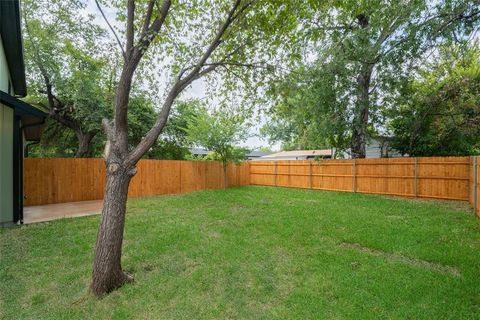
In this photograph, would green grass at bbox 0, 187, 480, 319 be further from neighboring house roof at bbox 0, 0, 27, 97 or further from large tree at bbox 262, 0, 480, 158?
neighboring house roof at bbox 0, 0, 27, 97

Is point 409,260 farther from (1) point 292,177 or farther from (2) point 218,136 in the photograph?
(1) point 292,177

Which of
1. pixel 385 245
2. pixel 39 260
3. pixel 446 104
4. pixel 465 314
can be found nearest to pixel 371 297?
pixel 465 314

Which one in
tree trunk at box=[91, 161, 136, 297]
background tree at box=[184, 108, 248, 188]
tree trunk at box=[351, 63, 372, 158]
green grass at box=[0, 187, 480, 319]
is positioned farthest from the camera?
background tree at box=[184, 108, 248, 188]

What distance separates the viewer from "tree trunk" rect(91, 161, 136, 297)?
2826mm

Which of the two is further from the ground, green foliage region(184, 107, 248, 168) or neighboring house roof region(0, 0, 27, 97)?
neighboring house roof region(0, 0, 27, 97)

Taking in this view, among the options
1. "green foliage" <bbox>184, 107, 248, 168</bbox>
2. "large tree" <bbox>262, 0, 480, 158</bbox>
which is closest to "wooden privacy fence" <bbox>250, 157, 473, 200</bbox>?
"large tree" <bbox>262, 0, 480, 158</bbox>

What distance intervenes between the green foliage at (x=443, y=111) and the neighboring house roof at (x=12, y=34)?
37.8 ft

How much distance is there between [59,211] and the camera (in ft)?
22.9

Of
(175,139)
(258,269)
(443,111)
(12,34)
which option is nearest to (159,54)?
(258,269)

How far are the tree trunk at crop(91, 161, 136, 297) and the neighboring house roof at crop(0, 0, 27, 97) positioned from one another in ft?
18.6

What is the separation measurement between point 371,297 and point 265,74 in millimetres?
3347

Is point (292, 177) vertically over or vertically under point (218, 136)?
under

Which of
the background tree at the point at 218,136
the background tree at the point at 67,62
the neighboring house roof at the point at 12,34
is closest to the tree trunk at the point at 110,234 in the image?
the neighboring house roof at the point at 12,34

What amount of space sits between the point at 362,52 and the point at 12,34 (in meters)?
→ 9.37
